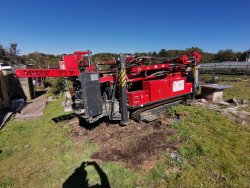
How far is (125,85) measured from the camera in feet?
19.1

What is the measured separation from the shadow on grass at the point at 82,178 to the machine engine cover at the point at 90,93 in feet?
5.73

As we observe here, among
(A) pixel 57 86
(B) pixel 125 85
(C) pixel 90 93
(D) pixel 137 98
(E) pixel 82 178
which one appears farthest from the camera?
(A) pixel 57 86

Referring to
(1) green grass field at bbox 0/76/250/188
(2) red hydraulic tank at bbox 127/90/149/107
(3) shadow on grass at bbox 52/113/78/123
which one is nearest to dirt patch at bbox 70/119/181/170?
(1) green grass field at bbox 0/76/250/188

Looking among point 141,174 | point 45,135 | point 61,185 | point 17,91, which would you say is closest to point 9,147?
point 45,135

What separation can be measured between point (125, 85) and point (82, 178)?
302cm

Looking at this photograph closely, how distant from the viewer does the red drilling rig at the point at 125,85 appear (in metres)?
5.38

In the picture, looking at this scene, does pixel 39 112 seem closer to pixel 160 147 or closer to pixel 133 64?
pixel 133 64

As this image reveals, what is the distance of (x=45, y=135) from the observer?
6051mm

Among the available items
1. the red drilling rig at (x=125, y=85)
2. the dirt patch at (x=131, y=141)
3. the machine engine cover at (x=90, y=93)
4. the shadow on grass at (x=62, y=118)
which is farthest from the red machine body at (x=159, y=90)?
the shadow on grass at (x=62, y=118)

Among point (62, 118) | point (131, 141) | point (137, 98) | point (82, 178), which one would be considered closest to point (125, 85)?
point (137, 98)

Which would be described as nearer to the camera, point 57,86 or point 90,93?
point 90,93

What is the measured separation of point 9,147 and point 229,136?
6317 millimetres

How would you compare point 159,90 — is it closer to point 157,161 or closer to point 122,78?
point 122,78

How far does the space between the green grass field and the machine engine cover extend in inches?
39.0
